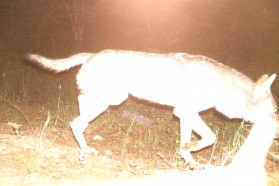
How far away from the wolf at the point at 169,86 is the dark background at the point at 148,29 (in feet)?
17.7

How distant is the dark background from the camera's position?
14.0 meters

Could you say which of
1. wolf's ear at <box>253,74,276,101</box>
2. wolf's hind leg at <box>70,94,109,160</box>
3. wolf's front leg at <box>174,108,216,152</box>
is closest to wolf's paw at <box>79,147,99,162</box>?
wolf's hind leg at <box>70,94,109,160</box>

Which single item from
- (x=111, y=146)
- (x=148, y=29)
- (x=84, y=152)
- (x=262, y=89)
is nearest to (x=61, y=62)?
(x=84, y=152)

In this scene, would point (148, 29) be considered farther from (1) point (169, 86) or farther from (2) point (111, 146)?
(1) point (169, 86)

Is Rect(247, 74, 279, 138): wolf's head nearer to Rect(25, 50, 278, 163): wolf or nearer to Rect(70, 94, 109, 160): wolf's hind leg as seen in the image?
Rect(25, 50, 278, 163): wolf

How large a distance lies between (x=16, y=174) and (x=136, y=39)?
469 inches

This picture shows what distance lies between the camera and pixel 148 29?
55.1ft

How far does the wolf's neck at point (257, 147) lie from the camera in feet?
17.4

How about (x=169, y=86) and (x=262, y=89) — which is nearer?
(x=262, y=89)

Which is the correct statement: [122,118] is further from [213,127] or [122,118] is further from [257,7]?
[257,7]

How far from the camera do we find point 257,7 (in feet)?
64.6

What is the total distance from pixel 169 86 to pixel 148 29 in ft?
38.6

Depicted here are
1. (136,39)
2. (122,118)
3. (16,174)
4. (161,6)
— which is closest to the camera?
(16,174)

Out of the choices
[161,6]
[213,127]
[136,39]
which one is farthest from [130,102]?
[161,6]
